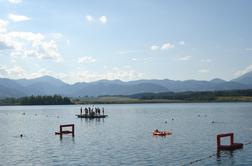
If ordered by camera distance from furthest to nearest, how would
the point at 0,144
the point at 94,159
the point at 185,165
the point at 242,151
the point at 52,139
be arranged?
the point at 52,139 < the point at 0,144 < the point at 242,151 < the point at 94,159 < the point at 185,165

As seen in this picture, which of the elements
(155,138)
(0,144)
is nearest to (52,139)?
(0,144)

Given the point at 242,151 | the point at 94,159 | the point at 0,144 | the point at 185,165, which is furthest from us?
the point at 0,144

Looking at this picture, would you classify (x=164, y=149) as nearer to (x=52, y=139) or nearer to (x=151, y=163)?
(x=151, y=163)

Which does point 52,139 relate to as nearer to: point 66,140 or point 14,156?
point 66,140

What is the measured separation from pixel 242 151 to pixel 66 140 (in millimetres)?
30496

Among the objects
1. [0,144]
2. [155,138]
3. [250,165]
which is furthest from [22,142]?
[250,165]

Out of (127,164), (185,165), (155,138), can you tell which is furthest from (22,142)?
(185,165)

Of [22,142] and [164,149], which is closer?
[164,149]

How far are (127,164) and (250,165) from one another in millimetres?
12763

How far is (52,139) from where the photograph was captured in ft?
229

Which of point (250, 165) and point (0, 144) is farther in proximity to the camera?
point (0, 144)

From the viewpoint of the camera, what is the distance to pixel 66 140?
67688 millimetres

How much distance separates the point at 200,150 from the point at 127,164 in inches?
517

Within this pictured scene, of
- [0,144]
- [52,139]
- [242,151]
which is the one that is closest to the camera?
[242,151]
